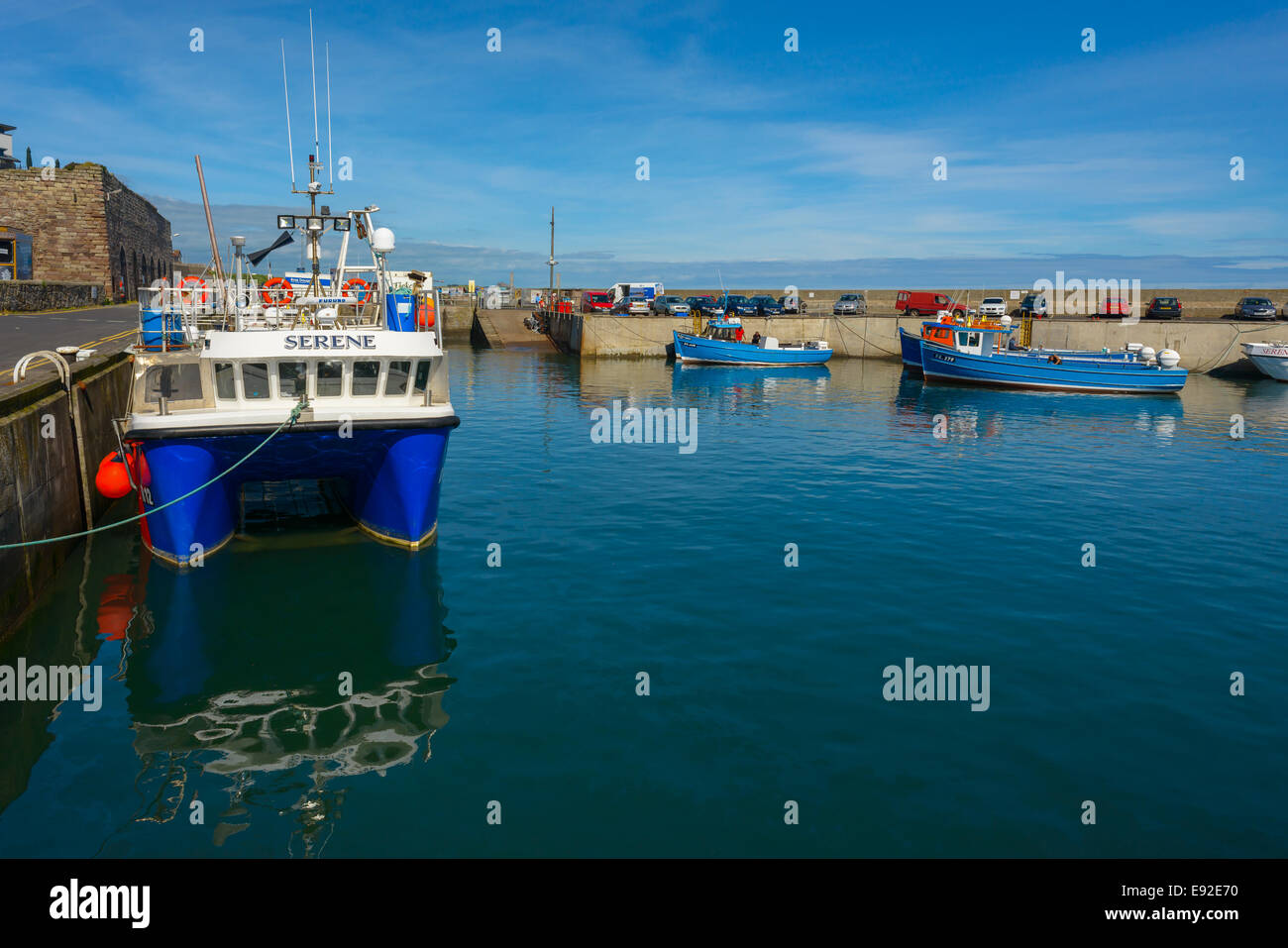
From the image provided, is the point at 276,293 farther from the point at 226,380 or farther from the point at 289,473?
the point at 289,473

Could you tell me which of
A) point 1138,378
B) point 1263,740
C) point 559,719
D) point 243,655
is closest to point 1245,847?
point 1263,740

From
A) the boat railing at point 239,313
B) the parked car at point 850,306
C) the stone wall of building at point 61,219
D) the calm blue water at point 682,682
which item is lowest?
the calm blue water at point 682,682

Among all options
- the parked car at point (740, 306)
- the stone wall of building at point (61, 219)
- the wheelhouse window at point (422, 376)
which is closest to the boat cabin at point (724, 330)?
the parked car at point (740, 306)

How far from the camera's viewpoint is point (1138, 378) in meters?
44.5

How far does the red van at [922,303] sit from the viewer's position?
64.1 m

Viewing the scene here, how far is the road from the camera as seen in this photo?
2150 centimetres

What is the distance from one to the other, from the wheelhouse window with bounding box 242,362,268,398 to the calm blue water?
123 inches

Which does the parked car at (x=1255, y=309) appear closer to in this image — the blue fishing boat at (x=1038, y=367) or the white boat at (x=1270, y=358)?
the white boat at (x=1270, y=358)

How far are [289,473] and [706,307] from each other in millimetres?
53982

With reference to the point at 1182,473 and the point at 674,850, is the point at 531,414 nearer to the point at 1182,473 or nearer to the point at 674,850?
the point at 1182,473

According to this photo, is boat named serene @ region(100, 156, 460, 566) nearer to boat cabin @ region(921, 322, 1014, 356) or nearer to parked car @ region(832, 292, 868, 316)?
boat cabin @ region(921, 322, 1014, 356)

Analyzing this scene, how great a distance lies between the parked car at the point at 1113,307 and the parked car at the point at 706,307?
90.5ft

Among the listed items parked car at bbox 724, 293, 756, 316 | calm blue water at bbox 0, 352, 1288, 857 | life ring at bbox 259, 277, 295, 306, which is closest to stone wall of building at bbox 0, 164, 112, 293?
life ring at bbox 259, 277, 295, 306
